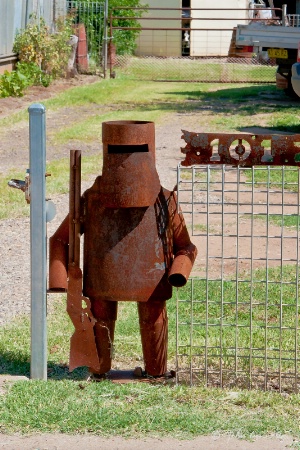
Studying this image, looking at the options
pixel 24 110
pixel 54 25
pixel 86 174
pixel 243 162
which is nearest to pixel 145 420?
pixel 243 162

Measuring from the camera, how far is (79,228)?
448 centimetres

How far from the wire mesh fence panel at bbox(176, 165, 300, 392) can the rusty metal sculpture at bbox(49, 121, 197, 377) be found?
5.0 inches

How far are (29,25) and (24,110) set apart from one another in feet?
15.8

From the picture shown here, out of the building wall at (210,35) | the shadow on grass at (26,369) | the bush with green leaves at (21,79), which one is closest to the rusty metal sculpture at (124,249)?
the shadow on grass at (26,369)

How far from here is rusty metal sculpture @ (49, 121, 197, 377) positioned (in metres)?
4.35

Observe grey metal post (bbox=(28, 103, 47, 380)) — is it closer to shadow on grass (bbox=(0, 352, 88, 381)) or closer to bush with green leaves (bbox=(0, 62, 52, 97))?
shadow on grass (bbox=(0, 352, 88, 381))

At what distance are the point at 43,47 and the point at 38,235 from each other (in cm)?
1654

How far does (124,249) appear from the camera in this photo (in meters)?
4.39

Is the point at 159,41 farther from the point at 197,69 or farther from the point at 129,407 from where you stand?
the point at 129,407

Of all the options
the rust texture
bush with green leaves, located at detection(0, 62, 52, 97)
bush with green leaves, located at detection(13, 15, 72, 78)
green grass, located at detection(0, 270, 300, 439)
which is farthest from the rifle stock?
bush with green leaves, located at detection(13, 15, 72, 78)

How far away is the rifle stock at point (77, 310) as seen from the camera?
4449 mm

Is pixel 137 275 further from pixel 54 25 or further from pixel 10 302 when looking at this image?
pixel 54 25

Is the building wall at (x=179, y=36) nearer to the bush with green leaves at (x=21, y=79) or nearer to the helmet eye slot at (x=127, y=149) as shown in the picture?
the bush with green leaves at (x=21, y=79)

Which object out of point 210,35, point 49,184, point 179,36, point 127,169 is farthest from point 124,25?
point 127,169
